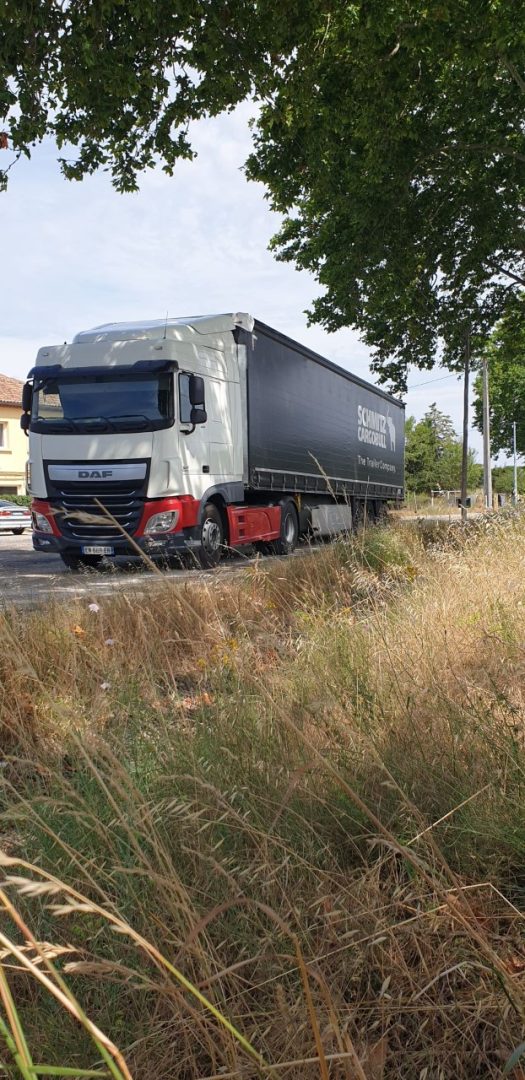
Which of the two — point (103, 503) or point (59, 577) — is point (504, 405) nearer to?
point (103, 503)

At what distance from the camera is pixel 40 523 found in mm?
12938

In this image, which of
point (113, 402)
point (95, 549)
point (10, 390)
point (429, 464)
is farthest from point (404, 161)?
point (429, 464)

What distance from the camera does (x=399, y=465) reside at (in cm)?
3031

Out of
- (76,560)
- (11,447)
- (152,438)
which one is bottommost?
(76,560)

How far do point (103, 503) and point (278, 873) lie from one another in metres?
10.4

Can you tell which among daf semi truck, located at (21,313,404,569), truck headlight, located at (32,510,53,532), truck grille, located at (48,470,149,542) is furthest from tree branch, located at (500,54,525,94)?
truck headlight, located at (32,510,53,532)

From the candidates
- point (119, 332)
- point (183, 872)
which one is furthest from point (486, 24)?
point (183, 872)

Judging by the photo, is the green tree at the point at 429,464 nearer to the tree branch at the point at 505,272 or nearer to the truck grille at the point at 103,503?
the tree branch at the point at 505,272

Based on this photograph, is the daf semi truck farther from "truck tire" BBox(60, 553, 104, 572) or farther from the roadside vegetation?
the roadside vegetation

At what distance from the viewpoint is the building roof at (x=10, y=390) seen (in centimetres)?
4519

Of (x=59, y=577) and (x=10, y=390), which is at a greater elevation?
Result: (x=10, y=390)

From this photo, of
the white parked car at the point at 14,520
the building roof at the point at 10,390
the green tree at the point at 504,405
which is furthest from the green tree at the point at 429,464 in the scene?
the white parked car at the point at 14,520

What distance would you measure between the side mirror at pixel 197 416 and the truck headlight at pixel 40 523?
2772 millimetres

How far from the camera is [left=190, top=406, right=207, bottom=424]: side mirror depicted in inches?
495
